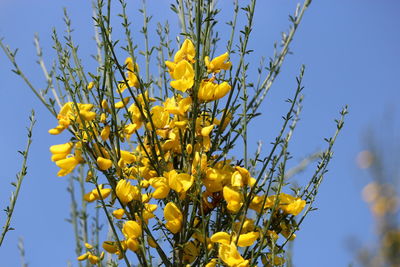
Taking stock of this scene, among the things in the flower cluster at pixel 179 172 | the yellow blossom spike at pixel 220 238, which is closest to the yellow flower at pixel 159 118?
the flower cluster at pixel 179 172

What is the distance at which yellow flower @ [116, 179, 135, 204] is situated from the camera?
1619mm

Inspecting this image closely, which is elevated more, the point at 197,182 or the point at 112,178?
the point at 112,178

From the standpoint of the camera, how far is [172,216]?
1625 millimetres

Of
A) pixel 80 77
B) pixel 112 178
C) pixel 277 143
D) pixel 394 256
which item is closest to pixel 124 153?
pixel 112 178

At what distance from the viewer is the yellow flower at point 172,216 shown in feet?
5.32

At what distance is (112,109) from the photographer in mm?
1693

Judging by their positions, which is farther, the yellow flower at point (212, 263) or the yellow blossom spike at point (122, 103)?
the yellow blossom spike at point (122, 103)

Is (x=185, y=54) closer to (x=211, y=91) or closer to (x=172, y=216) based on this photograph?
(x=211, y=91)

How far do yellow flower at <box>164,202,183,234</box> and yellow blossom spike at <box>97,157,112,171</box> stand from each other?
22 cm

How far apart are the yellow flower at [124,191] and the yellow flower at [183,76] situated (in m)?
0.34

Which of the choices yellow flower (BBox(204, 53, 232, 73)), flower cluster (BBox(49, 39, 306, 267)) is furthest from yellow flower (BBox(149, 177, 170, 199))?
yellow flower (BBox(204, 53, 232, 73))

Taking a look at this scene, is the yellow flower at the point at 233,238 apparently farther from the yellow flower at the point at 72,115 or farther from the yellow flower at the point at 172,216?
the yellow flower at the point at 72,115

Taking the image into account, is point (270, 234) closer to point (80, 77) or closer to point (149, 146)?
point (149, 146)

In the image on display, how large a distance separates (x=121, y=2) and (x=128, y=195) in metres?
0.70
